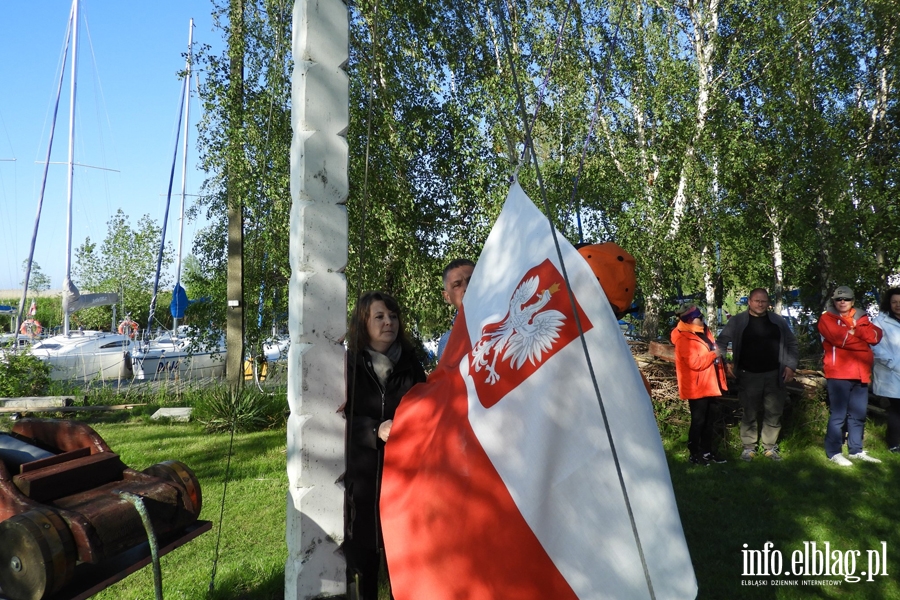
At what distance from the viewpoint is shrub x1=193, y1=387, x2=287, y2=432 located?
1016 cm

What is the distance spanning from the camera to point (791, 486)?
A: 6684mm

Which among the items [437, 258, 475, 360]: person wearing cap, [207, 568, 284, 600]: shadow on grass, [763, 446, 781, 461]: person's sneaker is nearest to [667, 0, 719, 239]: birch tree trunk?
[763, 446, 781, 461]: person's sneaker

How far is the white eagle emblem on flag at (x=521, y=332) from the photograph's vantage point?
Answer: 7.30 ft

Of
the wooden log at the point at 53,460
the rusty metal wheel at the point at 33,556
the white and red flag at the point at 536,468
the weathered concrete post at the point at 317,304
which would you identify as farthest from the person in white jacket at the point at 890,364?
the rusty metal wheel at the point at 33,556

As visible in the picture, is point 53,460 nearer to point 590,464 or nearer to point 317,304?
point 317,304

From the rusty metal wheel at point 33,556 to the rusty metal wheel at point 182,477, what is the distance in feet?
1.88

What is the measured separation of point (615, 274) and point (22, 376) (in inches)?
516

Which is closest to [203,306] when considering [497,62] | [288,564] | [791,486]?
[497,62]

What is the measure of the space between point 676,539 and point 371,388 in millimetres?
1670

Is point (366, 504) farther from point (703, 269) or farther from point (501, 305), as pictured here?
point (703, 269)

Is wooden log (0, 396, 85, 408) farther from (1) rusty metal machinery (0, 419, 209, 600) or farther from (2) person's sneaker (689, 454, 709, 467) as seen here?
(2) person's sneaker (689, 454, 709, 467)

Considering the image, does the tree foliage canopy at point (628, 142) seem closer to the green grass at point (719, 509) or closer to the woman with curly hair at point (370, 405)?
the green grass at point (719, 509)

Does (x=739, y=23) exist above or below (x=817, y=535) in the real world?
above

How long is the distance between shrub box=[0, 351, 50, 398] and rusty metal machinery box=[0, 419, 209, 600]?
1095cm
